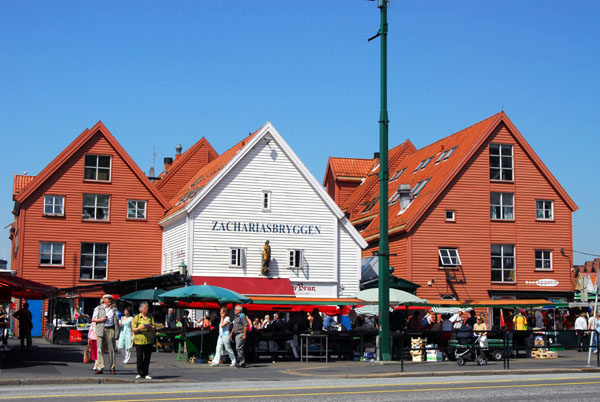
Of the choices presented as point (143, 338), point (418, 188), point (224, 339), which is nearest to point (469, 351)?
point (224, 339)

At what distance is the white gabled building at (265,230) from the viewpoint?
131 ft

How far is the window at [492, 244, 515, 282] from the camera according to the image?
150 feet

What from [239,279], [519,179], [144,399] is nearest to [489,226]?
[519,179]

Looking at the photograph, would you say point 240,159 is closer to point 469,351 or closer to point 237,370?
point 469,351

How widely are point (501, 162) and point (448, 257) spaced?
6494mm

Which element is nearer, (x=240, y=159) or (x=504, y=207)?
(x=240, y=159)

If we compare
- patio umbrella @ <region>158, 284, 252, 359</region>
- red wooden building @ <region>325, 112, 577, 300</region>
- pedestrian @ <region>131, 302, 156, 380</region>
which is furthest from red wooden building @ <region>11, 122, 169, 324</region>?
pedestrian @ <region>131, 302, 156, 380</region>

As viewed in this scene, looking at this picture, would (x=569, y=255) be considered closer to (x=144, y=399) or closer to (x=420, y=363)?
(x=420, y=363)

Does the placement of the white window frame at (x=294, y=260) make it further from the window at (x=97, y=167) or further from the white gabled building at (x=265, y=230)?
the window at (x=97, y=167)

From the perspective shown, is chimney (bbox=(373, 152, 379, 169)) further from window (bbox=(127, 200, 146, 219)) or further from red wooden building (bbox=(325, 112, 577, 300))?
window (bbox=(127, 200, 146, 219))

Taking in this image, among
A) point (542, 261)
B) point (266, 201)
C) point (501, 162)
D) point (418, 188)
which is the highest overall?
point (501, 162)

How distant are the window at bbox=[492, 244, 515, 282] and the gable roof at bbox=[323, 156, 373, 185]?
16.4m

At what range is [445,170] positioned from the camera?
153 ft

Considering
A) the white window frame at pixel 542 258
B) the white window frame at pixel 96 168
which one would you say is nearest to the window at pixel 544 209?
the white window frame at pixel 542 258
